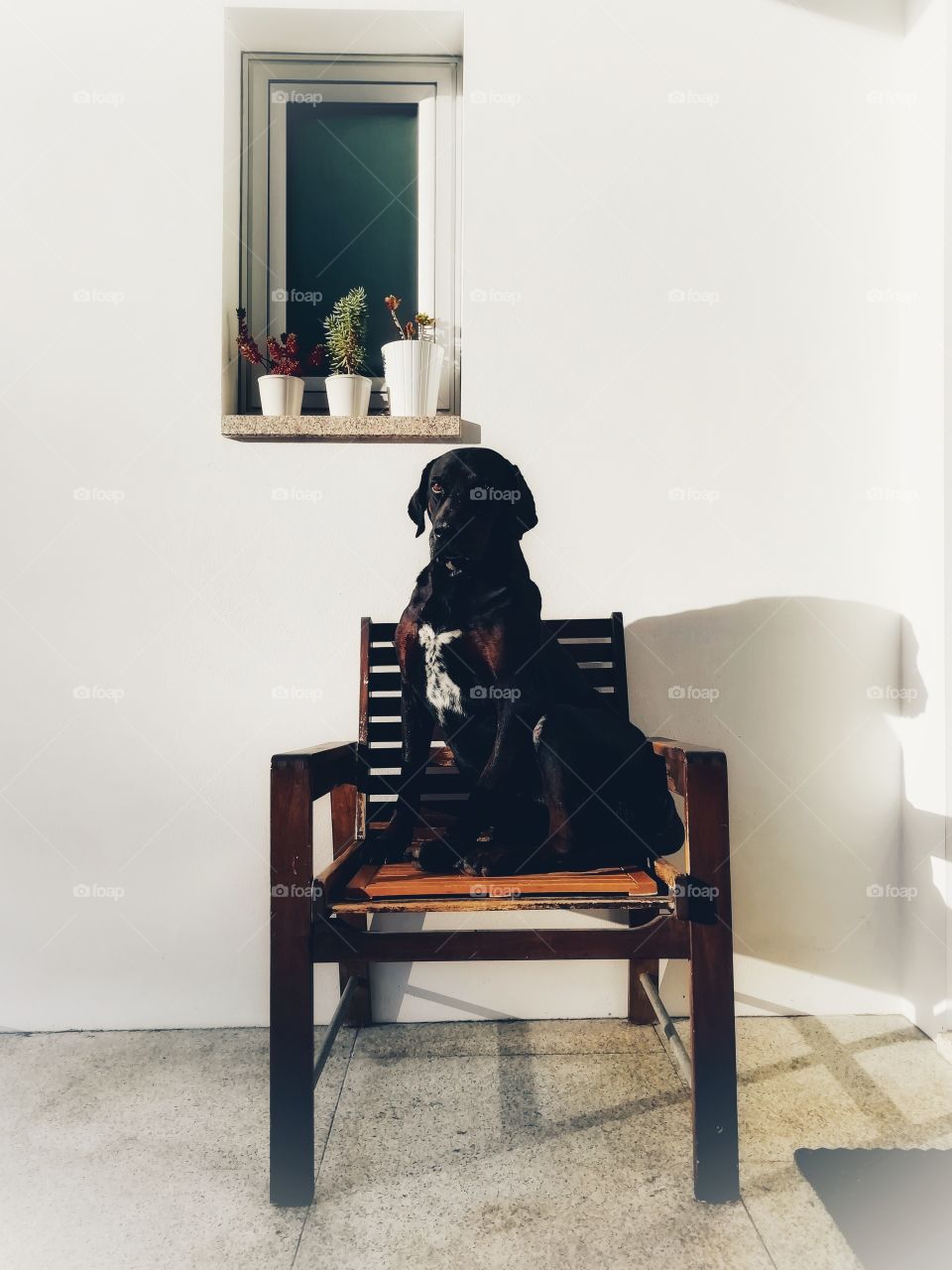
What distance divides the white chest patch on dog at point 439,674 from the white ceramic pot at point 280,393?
93 cm

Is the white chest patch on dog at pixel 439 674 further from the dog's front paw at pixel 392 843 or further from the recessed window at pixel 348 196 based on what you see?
the recessed window at pixel 348 196

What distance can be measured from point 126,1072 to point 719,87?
290 cm

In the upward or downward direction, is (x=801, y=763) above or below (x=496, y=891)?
above

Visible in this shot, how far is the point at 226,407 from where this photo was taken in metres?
2.20

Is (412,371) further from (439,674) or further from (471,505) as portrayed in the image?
(439,674)

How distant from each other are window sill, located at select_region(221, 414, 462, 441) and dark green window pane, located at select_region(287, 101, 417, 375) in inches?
14.1

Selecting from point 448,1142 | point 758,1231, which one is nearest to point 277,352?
point 448,1142

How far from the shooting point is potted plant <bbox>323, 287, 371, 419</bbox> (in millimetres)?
2211

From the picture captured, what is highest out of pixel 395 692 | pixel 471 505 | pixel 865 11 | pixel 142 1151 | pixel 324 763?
pixel 865 11

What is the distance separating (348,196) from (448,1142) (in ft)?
8.11

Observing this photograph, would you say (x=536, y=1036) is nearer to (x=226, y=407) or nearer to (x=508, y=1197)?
(x=508, y=1197)

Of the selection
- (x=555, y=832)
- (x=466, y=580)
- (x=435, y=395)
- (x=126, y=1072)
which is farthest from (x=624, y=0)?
(x=126, y=1072)

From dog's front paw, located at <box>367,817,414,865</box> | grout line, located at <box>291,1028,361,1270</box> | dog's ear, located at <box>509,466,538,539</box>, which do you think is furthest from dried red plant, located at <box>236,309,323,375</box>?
grout line, located at <box>291,1028,361,1270</box>

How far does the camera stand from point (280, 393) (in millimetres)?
2191
